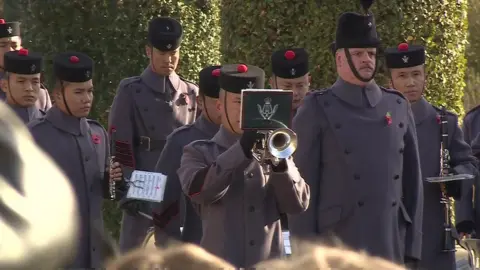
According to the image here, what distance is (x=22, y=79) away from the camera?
9.76 meters

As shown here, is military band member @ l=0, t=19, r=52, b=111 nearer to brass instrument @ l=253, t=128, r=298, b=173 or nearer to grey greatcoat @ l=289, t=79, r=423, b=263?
grey greatcoat @ l=289, t=79, r=423, b=263

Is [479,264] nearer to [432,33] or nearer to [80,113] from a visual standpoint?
[432,33]

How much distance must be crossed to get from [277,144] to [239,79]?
860 mm

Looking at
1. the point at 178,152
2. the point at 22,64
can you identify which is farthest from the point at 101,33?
the point at 178,152

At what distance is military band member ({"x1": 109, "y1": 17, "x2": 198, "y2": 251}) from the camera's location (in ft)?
31.8

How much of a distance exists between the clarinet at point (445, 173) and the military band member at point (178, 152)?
4.43ft

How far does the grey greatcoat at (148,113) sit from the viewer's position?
31.8 feet

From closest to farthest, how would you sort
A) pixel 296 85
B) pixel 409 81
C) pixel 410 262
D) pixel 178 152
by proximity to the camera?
pixel 410 262
pixel 178 152
pixel 409 81
pixel 296 85

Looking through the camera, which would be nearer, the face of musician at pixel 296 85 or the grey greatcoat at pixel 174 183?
the grey greatcoat at pixel 174 183

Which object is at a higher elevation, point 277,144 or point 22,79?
point 277,144

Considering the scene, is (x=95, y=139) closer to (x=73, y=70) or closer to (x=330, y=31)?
(x=73, y=70)

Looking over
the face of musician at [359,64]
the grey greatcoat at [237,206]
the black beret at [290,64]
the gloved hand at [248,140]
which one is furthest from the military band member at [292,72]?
the gloved hand at [248,140]

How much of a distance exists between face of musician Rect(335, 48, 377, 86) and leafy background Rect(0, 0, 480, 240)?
330cm

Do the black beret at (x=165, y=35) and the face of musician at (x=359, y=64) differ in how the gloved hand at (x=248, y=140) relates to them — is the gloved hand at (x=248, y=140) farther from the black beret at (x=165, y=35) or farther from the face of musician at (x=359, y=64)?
the black beret at (x=165, y=35)
